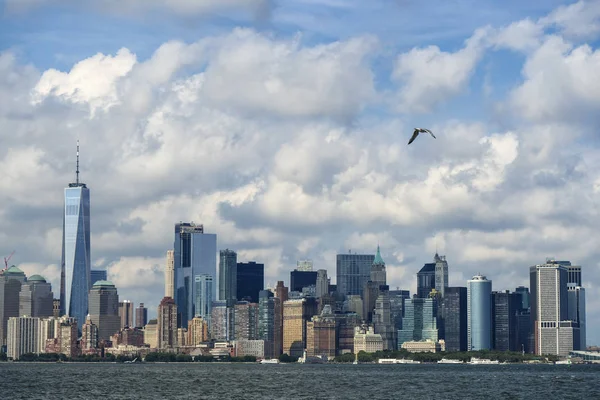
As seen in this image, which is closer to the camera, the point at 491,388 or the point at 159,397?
the point at 159,397

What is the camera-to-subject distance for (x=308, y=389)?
597ft

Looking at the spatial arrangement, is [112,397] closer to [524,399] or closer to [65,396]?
[65,396]

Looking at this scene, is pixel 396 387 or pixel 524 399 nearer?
pixel 524 399

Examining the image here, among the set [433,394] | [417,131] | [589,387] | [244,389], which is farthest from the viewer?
[589,387]

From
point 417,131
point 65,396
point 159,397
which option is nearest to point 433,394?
point 159,397

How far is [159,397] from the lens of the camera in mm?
156875

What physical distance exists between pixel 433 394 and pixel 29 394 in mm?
58309

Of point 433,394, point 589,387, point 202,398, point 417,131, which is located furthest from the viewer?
point 589,387

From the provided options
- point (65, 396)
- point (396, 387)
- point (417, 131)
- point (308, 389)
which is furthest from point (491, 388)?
point (417, 131)

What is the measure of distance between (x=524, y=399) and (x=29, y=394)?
70.3 meters

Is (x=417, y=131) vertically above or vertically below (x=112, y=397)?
above

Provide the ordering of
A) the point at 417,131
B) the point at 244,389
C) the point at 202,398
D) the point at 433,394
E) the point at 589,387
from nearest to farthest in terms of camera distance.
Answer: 1. the point at 417,131
2. the point at 202,398
3. the point at 433,394
4. the point at 244,389
5. the point at 589,387

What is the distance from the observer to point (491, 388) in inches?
7564

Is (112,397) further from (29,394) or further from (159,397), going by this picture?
(29,394)
